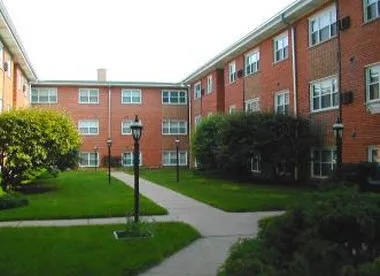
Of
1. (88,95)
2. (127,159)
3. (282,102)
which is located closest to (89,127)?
(88,95)

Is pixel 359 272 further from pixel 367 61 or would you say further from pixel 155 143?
pixel 155 143

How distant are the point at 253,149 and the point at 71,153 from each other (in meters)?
7.43

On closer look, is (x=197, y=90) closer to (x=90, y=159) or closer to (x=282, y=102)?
(x=90, y=159)

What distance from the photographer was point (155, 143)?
5034cm

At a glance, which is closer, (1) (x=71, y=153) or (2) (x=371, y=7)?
(2) (x=371, y=7)

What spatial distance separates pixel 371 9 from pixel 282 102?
27.6 ft

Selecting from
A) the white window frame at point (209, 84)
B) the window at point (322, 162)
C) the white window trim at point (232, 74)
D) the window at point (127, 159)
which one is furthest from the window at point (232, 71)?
the window at point (127, 159)

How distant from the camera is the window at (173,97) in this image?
50.8m

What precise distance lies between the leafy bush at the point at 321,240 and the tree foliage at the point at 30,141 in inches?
663

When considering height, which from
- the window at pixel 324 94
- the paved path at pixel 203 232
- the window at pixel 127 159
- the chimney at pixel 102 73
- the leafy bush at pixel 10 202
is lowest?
the paved path at pixel 203 232

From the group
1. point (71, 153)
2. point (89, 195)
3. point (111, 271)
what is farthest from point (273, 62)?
point (111, 271)

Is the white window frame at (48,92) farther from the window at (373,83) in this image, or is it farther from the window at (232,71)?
the window at (373,83)

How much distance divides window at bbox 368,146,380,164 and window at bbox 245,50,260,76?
11940mm

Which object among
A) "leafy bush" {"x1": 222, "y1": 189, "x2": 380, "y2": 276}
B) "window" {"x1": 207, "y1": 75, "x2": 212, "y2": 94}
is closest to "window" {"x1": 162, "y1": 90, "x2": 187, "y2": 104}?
"window" {"x1": 207, "y1": 75, "x2": 212, "y2": 94}
